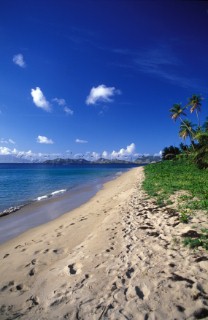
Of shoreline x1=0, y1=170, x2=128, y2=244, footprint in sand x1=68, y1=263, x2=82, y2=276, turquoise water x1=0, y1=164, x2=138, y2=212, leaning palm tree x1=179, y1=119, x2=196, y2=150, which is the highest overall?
leaning palm tree x1=179, y1=119, x2=196, y2=150

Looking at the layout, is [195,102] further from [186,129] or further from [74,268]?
[74,268]

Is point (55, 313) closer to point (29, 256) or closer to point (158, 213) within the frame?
point (29, 256)

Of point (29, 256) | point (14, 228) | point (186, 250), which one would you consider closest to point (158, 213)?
point (186, 250)

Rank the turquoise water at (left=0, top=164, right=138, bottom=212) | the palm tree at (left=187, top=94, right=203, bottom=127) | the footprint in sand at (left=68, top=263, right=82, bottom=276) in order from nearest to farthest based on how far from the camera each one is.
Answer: the footprint in sand at (left=68, top=263, right=82, bottom=276)
the turquoise water at (left=0, top=164, right=138, bottom=212)
the palm tree at (left=187, top=94, right=203, bottom=127)

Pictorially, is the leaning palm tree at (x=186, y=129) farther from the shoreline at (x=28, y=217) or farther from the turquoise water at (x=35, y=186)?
the shoreline at (x=28, y=217)

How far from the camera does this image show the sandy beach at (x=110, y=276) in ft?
12.6

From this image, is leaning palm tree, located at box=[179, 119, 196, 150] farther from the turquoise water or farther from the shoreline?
the shoreline

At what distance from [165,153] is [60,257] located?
78600mm

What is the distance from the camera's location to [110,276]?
4844 millimetres

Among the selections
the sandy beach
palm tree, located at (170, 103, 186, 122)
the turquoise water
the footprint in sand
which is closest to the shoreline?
the turquoise water

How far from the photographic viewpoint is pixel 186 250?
5570 millimetres

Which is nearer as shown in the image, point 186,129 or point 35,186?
point 35,186

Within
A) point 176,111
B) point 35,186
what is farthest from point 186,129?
point 35,186

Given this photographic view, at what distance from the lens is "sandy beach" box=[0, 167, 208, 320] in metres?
3.83
